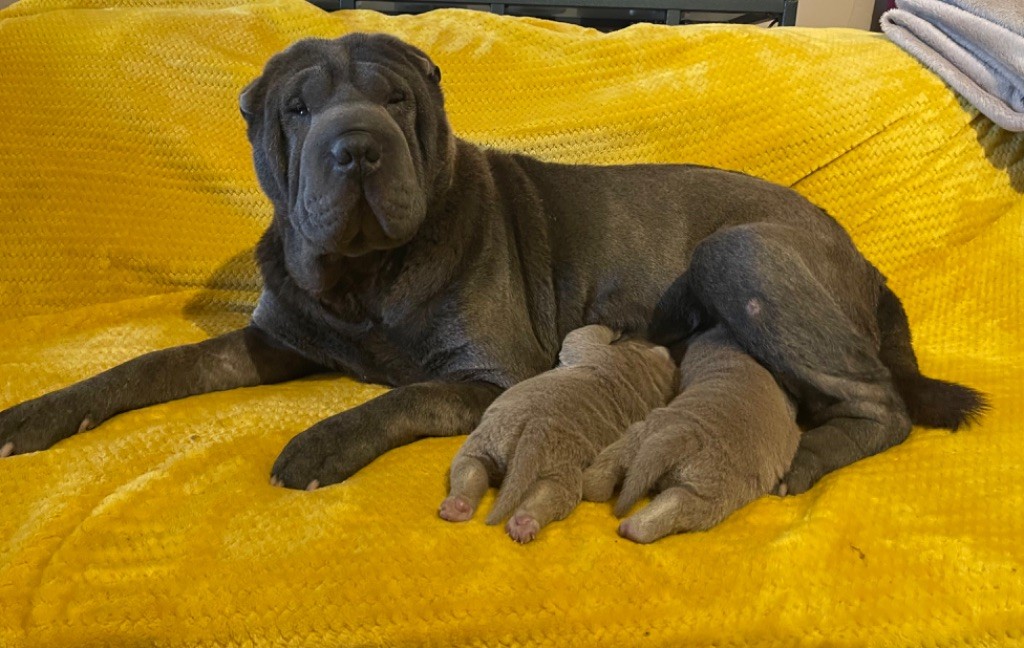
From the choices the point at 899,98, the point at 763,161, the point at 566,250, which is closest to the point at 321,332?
the point at 566,250

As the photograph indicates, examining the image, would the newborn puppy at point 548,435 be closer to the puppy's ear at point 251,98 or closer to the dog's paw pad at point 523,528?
the dog's paw pad at point 523,528

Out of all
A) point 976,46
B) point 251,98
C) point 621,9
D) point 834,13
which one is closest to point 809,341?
point 251,98

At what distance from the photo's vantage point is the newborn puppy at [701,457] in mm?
1214

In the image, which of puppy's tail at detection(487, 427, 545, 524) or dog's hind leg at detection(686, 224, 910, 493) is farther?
dog's hind leg at detection(686, 224, 910, 493)

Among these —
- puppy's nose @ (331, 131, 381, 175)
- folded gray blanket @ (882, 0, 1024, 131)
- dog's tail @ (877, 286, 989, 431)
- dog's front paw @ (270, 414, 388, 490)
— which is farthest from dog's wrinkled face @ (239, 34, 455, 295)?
folded gray blanket @ (882, 0, 1024, 131)

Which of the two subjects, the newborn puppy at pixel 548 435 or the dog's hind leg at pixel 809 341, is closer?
the newborn puppy at pixel 548 435

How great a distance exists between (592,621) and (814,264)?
955mm

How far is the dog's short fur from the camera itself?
1513 millimetres

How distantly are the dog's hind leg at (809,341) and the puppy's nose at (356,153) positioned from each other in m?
0.70

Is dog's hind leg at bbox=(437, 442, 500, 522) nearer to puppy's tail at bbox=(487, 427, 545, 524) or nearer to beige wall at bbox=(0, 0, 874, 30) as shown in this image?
puppy's tail at bbox=(487, 427, 545, 524)

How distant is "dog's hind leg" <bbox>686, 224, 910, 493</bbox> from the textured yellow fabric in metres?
0.08

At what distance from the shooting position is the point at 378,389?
1803 millimetres

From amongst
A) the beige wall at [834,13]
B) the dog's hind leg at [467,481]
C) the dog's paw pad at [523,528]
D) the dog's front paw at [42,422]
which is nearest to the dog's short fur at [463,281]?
the dog's front paw at [42,422]

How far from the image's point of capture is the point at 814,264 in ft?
5.64
